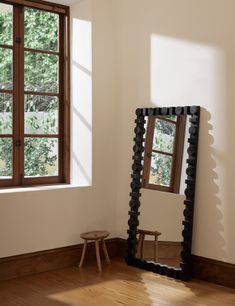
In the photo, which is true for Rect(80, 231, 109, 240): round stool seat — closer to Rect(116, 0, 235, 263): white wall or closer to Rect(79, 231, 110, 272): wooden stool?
Rect(79, 231, 110, 272): wooden stool

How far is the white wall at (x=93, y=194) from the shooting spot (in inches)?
191

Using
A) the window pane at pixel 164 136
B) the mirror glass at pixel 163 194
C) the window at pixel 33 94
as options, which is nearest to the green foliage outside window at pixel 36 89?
the window at pixel 33 94

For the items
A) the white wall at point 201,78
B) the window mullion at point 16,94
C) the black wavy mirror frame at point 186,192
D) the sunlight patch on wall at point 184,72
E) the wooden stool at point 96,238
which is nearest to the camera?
the white wall at point 201,78

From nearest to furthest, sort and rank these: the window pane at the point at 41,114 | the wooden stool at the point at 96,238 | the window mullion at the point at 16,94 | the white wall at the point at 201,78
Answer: the white wall at the point at 201,78 → the wooden stool at the point at 96,238 → the window mullion at the point at 16,94 → the window pane at the point at 41,114

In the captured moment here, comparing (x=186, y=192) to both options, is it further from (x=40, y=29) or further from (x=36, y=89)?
(x=40, y=29)

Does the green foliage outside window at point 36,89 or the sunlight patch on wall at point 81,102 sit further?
the sunlight patch on wall at point 81,102

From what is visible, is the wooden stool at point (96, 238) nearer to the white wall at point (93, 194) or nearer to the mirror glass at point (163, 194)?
the white wall at point (93, 194)

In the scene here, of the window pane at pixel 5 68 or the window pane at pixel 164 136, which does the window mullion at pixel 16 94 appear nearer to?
the window pane at pixel 5 68

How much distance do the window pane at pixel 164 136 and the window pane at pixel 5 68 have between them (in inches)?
63.2

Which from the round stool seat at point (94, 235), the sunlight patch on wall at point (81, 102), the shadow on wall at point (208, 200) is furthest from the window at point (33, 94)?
the shadow on wall at point (208, 200)

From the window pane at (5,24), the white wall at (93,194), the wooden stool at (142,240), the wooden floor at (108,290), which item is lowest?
the wooden floor at (108,290)

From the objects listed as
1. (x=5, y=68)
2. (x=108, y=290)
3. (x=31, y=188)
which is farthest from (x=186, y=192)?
(x=5, y=68)

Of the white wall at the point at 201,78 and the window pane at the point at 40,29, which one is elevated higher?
the window pane at the point at 40,29

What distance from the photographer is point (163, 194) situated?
16.0 feet
